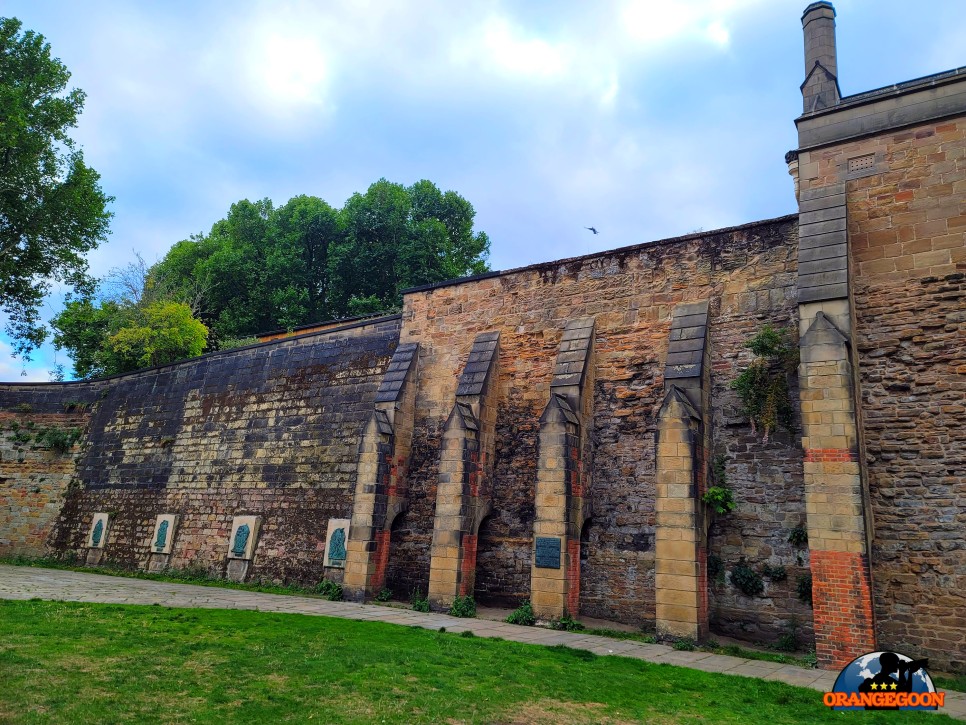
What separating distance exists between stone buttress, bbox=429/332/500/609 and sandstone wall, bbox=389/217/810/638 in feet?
1.43

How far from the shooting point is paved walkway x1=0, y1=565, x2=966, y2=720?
343 inches

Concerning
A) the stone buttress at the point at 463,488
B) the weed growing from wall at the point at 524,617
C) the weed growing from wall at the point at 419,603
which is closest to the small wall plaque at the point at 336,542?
the weed growing from wall at the point at 419,603

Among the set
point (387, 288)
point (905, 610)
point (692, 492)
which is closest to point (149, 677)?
point (692, 492)

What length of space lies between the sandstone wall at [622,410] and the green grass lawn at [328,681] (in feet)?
11.8

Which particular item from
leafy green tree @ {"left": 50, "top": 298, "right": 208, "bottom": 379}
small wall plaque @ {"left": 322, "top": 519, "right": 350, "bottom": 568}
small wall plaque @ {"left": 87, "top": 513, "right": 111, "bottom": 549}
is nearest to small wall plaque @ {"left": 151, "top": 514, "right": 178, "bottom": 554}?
small wall plaque @ {"left": 87, "top": 513, "right": 111, "bottom": 549}

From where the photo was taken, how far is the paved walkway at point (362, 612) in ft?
28.6

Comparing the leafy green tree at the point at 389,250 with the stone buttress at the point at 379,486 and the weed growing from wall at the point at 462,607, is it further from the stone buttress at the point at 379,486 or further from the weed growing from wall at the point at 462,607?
the weed growing from wall at the point at 462,607

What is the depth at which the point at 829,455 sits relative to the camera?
9641mm

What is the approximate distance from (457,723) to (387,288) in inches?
1084

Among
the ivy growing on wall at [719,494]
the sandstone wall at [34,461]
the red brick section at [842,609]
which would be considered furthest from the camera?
the sandstone wall at [34,461]

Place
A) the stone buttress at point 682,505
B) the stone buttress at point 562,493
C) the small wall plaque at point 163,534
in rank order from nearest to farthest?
1. the stone buttress at point 682,505
2. the stone buttress at point 562,493
3. the small wall plaque at point 163,534

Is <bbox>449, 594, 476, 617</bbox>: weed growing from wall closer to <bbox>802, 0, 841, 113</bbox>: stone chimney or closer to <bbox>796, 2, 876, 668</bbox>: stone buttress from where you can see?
<bbox>796, 2, 876, 668</bbox>: stone buttress

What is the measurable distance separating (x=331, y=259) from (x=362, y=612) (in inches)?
892
